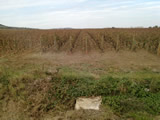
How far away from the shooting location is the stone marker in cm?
350

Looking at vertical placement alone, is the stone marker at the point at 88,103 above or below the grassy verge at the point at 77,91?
below

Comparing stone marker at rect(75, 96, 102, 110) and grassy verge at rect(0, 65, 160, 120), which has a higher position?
grassy verge at rect(0, 65, 160, 120)

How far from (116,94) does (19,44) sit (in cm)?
1023

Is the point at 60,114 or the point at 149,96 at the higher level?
the point at 149,96

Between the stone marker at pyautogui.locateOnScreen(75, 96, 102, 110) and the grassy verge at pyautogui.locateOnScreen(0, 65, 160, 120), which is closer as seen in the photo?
the grassy verge at pyautogui.locateOnScreen(0, 65, 160, 120)

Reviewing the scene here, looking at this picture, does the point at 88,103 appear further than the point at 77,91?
No

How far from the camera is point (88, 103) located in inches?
145

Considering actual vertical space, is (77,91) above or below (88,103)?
above

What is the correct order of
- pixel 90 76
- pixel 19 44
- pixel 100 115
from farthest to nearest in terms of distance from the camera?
1. pixel 19 44
2. pixel 90 76
3. pixel 100 115

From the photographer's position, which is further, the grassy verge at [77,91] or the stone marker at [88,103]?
Result: the stone marker at [88,103]

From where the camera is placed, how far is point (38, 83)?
4.27m

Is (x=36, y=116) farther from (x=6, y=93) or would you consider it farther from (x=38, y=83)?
(x=6, y=93)

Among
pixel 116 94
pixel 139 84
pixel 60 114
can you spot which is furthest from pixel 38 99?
pixel 139 84

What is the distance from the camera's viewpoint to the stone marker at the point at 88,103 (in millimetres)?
3503
